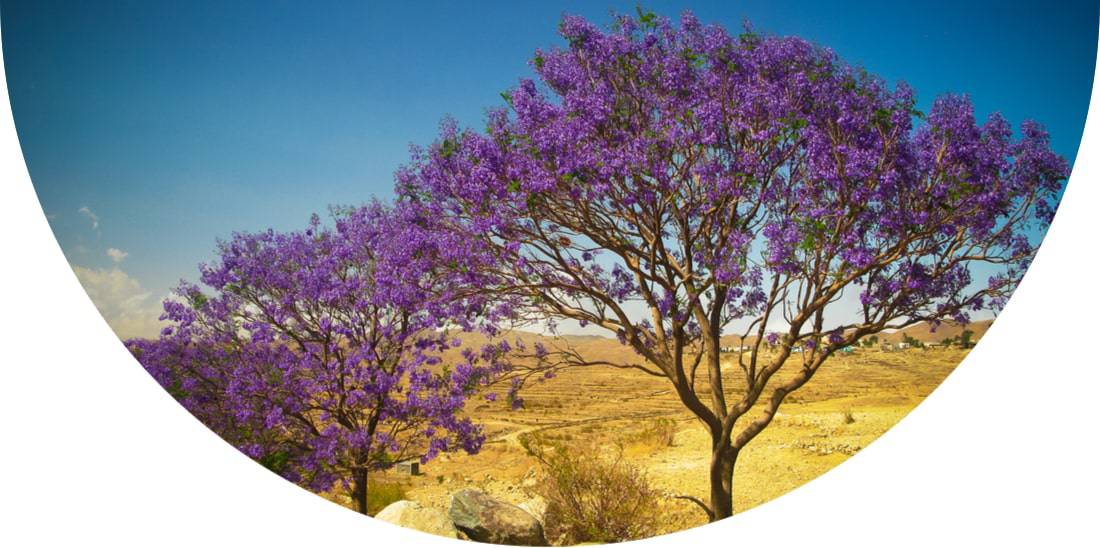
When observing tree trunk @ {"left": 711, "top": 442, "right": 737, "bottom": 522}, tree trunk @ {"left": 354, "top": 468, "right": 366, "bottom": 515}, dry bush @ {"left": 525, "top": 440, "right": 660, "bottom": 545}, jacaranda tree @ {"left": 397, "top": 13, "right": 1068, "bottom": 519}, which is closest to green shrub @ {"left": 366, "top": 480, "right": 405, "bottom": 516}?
tree trunk @ {"left": 354, "top": 468, "right": 366, "bottom": 515}

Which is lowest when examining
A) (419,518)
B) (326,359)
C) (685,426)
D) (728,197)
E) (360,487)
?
(419,518)

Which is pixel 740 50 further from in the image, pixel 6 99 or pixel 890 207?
pixel 6 99

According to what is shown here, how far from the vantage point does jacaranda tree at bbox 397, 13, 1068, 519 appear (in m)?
4.08

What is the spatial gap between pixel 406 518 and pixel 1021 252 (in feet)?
13.4

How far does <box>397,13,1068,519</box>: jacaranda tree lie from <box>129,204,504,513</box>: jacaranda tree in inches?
25.0

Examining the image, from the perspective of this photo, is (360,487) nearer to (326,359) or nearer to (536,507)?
(326,359)

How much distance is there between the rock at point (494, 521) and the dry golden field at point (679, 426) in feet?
0.62

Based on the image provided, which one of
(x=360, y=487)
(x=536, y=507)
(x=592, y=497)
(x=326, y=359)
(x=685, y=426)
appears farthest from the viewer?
(x=360, y=487)

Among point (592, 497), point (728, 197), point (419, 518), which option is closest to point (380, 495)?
point (419, 518)

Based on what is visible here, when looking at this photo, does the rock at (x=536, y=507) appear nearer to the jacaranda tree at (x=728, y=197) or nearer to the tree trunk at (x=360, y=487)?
the jacaranda tree at (x=728, y=197)

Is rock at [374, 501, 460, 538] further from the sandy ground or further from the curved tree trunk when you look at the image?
the curved tree trunk

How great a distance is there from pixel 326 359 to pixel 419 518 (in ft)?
4.53

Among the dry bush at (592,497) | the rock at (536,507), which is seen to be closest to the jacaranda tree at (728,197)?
the dry bush at (592,497)

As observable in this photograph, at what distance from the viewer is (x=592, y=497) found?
15.6 ft
